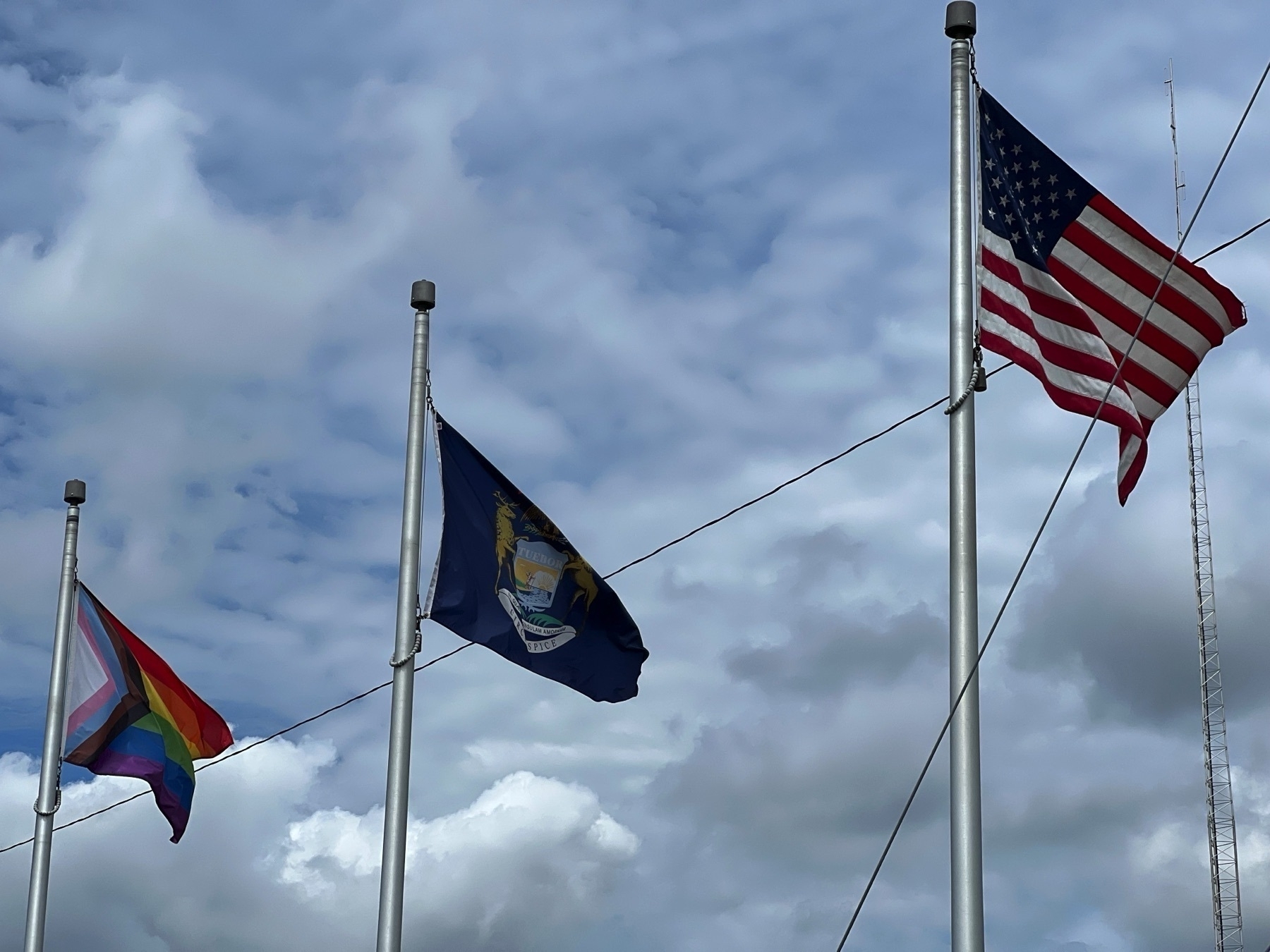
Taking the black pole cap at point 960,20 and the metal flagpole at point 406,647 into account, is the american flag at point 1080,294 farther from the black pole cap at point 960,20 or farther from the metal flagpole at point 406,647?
the metal flagpole at point 406,647

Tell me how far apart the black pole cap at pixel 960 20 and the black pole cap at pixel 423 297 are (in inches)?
302

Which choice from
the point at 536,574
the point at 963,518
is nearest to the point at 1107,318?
the point at 963,518

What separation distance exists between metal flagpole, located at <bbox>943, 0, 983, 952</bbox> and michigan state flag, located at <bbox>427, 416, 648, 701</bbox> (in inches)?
273

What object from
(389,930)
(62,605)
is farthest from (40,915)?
(389,930)

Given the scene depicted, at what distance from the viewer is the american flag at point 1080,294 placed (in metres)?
14.3

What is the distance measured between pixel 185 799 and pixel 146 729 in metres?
1.17

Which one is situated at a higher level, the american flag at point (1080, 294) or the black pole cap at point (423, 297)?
the black pole cap at point (423, 297)

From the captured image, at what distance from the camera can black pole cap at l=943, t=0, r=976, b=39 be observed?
48.1ft

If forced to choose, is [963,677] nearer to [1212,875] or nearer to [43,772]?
[43,772]

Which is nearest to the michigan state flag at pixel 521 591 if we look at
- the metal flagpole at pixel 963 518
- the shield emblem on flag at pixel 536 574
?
the shield emblem on flag at pixel 536 574

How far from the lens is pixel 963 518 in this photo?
43.4 ft

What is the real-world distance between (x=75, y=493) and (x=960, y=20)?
16.5 m

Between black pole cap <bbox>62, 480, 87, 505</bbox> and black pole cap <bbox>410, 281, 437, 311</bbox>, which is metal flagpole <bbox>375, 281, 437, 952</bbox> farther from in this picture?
black pole cap <bbox>62, 480, 87, 505</bbox>

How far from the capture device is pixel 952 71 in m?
14.7
